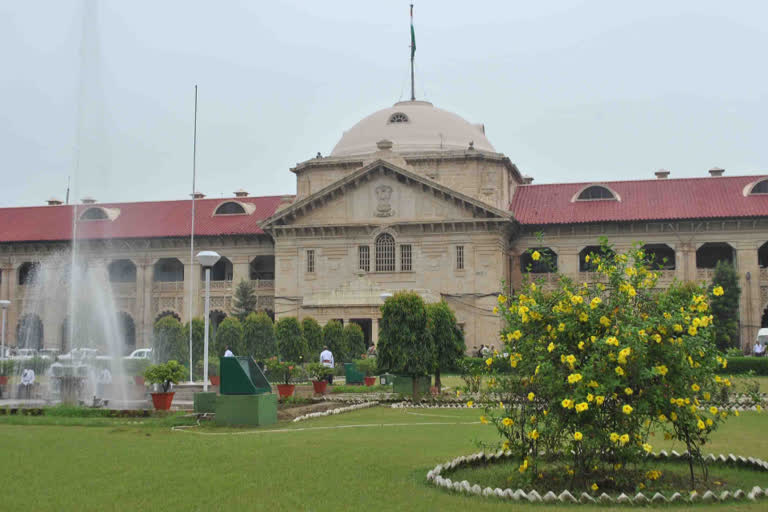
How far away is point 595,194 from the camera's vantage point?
58.7 metres

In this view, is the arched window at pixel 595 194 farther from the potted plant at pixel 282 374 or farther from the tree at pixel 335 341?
the potted plant at pixel 282 374

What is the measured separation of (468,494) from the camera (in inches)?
468

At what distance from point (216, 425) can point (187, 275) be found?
42591 millimetres

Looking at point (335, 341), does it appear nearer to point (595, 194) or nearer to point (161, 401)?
point (595, 194)

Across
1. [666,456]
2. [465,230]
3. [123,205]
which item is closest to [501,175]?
[465,230]

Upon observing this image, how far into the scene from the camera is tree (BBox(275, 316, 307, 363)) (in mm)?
43438

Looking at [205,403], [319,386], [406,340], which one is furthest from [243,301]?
[205,403]

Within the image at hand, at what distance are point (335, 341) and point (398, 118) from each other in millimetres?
20168

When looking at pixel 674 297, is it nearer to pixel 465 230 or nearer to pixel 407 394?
pixel 407 394

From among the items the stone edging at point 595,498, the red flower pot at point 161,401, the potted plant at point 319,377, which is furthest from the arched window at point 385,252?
the stone edging at point 595,498

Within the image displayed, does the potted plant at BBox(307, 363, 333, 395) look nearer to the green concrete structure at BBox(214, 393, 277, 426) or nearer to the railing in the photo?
the green concrete structure at BBox(214, 393, 277, 426)

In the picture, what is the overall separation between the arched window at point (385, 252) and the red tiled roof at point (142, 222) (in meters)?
8.16

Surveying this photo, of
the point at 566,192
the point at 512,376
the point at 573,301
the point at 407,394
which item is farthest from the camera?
the point at 566,192

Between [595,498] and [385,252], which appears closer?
[595,498]
